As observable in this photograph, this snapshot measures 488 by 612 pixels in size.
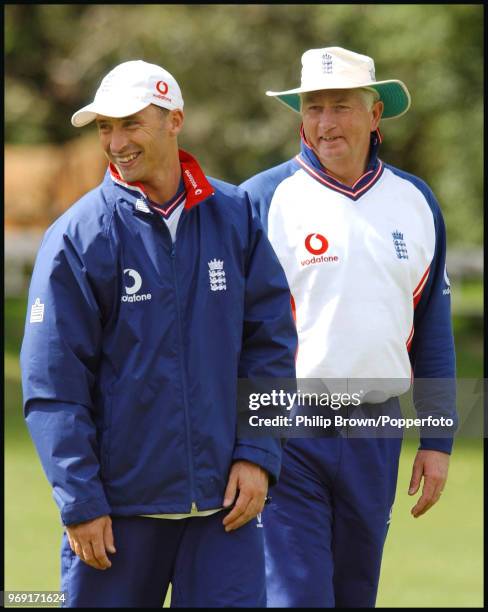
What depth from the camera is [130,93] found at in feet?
15.5

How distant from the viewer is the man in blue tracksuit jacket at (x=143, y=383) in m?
4.56

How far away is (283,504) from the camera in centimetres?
555

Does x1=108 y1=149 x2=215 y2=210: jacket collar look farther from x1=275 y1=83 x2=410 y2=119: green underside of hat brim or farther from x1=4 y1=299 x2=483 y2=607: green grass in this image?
x1=4 y1=299 x2=483 y2=607: green grass

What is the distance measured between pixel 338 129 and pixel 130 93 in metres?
1.39

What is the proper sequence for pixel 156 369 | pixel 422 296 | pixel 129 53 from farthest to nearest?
pixel 129 53
pixel 422 296
pixel 156 369

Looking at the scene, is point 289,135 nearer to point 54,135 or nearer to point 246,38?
point 246,38

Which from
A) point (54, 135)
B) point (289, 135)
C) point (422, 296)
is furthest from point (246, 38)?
point (422, 296)

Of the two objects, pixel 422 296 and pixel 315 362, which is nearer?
pixel 315 362

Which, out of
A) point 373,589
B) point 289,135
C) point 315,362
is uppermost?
point 289,135

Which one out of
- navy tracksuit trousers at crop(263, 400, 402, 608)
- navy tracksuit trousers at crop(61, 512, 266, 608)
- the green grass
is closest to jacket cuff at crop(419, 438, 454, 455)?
navy tracksuit trousers at crop(263, 400, 402, 608)

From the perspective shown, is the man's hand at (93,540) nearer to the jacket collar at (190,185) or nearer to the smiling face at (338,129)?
the jacket collar at (190,185)

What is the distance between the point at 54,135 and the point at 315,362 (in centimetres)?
3611

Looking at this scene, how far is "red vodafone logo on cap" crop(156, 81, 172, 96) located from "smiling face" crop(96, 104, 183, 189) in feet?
0.23

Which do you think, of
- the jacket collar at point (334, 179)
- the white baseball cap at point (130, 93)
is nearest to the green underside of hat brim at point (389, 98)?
the jacket collar at point (334, 179)
